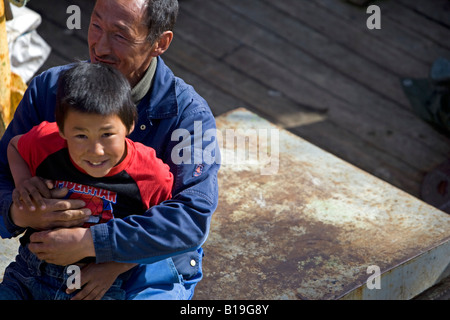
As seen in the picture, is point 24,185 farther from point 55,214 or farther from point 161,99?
point 161,99

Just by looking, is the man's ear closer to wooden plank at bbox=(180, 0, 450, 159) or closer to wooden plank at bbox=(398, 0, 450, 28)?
wooden plank at bbox=(180, 0, 450, 159)

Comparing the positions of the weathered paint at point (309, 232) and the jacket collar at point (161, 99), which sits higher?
the jacket collar at point (161, 99)

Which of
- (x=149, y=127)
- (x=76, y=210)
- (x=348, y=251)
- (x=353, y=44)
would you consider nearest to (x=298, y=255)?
(x=348, y=251)

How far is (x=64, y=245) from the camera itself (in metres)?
1.91

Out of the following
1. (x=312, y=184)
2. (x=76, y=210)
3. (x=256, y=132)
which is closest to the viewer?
(x=76, y=210)

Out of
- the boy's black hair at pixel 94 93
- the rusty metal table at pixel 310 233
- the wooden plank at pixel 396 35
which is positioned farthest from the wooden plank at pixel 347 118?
the boy's black hair at pixel 94 93

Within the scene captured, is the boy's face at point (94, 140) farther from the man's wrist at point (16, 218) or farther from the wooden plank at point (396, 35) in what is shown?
the wooden plank at point (396, 35)

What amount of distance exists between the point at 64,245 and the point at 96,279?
0.47 feet

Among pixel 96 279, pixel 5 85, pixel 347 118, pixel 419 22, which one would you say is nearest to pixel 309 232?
pixel 96 279

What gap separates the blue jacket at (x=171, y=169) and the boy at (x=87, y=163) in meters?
0.07

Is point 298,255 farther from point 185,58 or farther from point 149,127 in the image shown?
point 185,58

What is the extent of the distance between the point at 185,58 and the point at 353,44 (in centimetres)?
125

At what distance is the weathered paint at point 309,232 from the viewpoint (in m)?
2.47

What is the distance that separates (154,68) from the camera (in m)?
2.30
